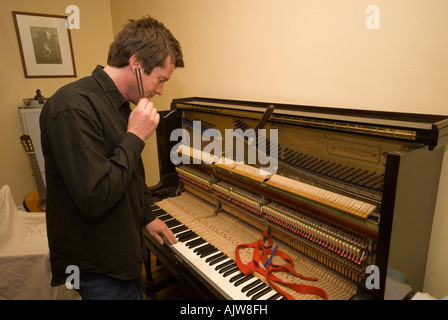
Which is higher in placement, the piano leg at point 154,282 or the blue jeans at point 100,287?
the blue jeans at point 100,287

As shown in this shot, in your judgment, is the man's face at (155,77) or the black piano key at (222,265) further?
the black piano key at (222,265)

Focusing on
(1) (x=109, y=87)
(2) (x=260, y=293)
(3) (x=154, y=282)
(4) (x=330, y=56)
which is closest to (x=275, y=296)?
(2) (x=260, y=293)

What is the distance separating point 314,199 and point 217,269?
2.03 ft

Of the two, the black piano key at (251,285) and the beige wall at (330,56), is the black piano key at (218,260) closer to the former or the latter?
the black piano key at (251,285)

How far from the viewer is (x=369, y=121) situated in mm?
1188

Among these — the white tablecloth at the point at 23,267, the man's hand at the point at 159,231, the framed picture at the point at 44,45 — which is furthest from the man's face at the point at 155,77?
the framed picture at the point at 44,45

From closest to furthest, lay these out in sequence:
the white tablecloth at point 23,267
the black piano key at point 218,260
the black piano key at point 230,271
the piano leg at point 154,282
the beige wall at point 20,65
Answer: the black piano key at point 230,271
the black piano key at point 218,260
the white tablecloth at point 23,267
the piano leg at point 154,282
the beige wall at point 20,65

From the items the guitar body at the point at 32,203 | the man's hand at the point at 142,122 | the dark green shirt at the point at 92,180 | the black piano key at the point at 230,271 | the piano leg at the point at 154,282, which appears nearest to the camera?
the dark green shirt at the point at 92,180

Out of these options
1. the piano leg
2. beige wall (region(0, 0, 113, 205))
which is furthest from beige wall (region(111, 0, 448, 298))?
beige wall (region(0, 0, 113, 205))

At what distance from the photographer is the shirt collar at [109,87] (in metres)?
1.26

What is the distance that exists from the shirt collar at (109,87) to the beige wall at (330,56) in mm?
1095

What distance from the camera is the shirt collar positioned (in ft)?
4.13

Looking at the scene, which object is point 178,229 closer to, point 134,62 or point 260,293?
point 260,293

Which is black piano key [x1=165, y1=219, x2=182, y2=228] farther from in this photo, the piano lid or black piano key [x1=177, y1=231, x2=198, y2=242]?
the piano lid
